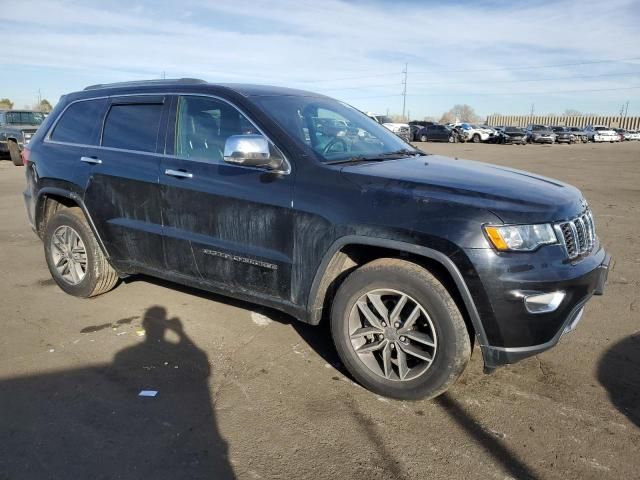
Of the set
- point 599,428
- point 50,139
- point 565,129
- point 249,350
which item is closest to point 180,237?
point 249,350

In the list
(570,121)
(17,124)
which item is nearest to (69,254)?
(17,124)

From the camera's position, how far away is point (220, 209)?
3545 millimetres

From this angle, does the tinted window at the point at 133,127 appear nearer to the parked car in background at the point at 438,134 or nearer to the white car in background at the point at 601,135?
the parked car in background at the point at 438,134

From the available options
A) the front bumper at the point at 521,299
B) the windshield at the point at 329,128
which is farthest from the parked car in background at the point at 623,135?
the front bumper at the point at 521,299

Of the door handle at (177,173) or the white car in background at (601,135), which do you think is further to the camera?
the white car in background at (601,135)

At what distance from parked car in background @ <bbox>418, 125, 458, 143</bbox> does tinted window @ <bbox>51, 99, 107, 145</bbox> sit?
38.3 metres

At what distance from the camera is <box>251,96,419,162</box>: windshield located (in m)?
3.54

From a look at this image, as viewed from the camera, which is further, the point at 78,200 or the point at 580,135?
the point at 580,135

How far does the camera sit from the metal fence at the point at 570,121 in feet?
273

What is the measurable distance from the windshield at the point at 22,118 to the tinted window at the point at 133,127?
16.1 m

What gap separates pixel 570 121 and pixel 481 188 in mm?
107400

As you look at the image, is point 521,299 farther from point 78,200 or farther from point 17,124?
point 17,124

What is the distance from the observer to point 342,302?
319 centimetres

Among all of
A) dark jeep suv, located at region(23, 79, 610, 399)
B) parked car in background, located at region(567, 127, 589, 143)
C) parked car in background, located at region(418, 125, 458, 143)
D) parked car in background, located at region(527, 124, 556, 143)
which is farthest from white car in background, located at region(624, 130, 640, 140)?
dark jeep suv, located at region(23, 79, 610, 399)
